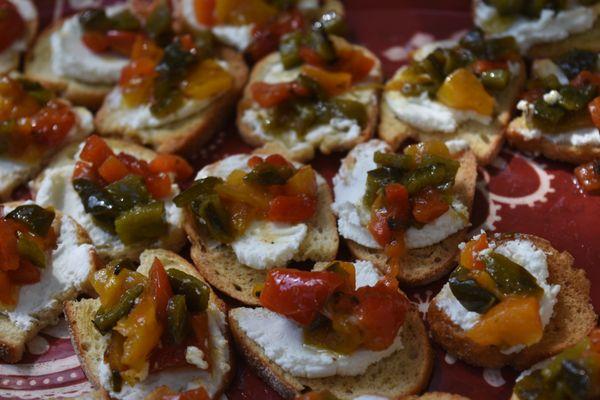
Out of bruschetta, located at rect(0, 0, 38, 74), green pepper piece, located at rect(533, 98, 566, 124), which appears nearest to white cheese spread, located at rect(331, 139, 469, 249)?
green pepper piece, located at rect(533, 98, 566, 124)

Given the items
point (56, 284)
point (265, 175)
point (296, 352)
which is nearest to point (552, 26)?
point (265, 175)

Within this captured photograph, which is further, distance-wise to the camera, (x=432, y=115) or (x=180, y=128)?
(x=180, y=128)

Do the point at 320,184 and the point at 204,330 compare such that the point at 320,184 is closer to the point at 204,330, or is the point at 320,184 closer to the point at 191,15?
the point at 204,330

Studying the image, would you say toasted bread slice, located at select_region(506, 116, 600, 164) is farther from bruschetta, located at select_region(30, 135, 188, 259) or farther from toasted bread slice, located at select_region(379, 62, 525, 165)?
bruschetta, located at select_region(30, 135, 188, 259)

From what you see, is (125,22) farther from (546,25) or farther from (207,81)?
(546,25)

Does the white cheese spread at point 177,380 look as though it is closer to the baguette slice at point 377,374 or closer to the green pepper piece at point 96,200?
the baguette slice at point 377,374

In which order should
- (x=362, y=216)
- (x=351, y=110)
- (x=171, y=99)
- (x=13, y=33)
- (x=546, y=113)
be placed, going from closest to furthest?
(x=362, y=216) < (x=546, y=113) < (x=351, y=110) < (x=171, y=99) < (x=13, y=33)

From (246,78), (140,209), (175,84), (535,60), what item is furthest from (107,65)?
(535,60)
